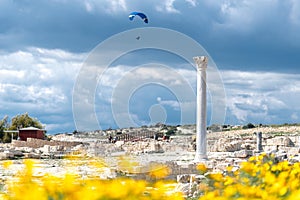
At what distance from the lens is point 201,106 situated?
21.2 m

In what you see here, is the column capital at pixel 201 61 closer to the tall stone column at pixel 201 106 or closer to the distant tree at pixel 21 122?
the tall stone column at pixel 201 106

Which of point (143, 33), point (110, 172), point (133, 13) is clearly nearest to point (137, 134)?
point (133, 13)

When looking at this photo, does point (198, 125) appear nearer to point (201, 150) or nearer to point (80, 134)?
point (201, 150)

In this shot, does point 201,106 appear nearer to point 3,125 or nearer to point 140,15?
point 140,15

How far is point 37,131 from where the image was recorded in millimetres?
46812

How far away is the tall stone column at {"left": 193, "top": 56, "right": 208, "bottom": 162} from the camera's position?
69.7 feet

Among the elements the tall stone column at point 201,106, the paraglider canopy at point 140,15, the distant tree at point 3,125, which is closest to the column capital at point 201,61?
the tall stone column at point 201,106

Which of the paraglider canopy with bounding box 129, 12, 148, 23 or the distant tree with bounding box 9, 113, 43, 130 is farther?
the distant tree with bounding box 9, 113, 43, 130

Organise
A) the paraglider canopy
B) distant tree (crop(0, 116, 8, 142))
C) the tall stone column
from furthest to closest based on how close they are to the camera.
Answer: distant tree (crop(0, 116, 8, 142)), the paraglider canopy, the tall stone column

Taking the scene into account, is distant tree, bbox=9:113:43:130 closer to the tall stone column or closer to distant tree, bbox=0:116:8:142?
distant tree, bbox=0:116:8:142

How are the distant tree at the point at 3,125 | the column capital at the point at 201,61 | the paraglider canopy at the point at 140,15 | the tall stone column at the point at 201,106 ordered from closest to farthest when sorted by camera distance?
the tall stone column at the point at 201,106 < the column capital at the point at 201,61 < the paraglider canopy at the point at 140,15 < the distant tree at the point at 3,125

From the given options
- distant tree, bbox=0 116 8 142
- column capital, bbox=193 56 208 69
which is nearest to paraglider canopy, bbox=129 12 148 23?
column capital, bbox=193 56 208 69

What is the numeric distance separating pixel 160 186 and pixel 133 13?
22.8m

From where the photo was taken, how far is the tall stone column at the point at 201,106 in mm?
21250
